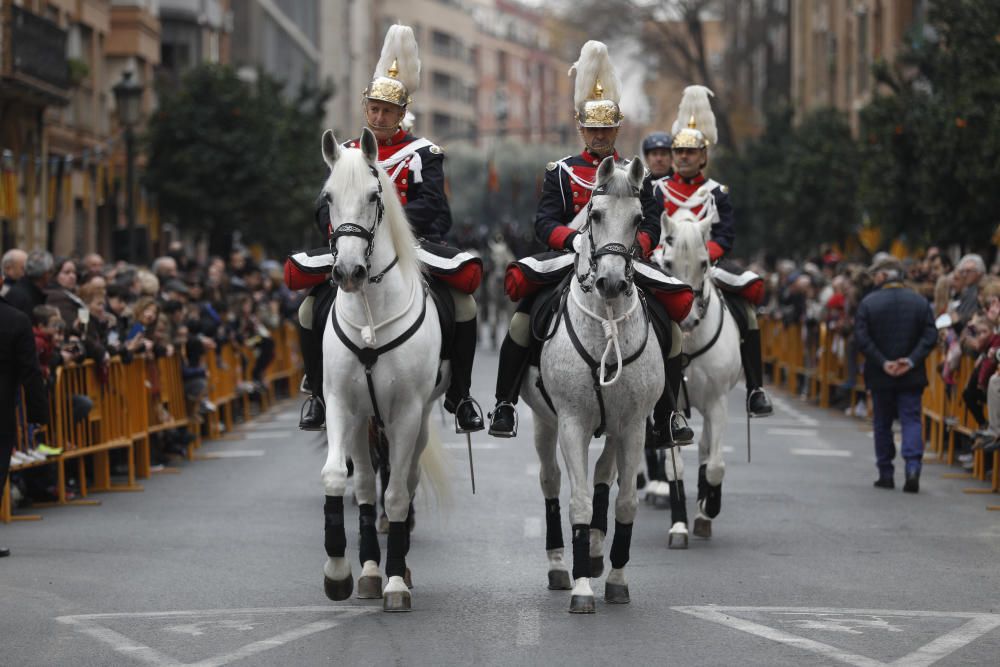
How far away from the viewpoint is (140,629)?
33.1ft

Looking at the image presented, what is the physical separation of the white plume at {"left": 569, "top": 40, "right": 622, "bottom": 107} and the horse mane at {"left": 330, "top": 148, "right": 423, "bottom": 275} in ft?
5.31

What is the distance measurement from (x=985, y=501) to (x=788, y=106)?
42.1 meters

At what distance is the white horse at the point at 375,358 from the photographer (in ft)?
33.6

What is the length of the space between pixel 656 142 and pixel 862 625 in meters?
6.03

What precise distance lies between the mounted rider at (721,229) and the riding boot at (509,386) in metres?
3.58

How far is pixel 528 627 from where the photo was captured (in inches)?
392

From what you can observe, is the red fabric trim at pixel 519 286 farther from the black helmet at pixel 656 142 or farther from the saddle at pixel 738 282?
the black helmet at pixel 656 142

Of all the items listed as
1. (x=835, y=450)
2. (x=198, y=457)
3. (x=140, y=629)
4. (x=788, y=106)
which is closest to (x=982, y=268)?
(x=835, y=450)

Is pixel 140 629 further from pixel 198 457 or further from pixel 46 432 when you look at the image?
pixel 198 457

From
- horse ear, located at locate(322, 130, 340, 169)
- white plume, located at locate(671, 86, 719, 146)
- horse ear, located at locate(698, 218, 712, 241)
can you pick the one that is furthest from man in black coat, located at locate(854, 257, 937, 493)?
horse ear, located at locate(322, 130, 340, 169)

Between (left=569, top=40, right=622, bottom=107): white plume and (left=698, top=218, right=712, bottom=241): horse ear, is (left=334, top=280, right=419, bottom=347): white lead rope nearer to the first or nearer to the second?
(left=569, top=40, right=622, bottom=107): white plume

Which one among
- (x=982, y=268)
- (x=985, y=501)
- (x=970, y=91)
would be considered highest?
(x=970, y=91)

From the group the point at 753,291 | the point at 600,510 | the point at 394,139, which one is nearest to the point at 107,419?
the point at 753,291

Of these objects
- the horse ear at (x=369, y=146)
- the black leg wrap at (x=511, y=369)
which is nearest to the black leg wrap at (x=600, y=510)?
the black leg wrap at (x=511, y=369)
